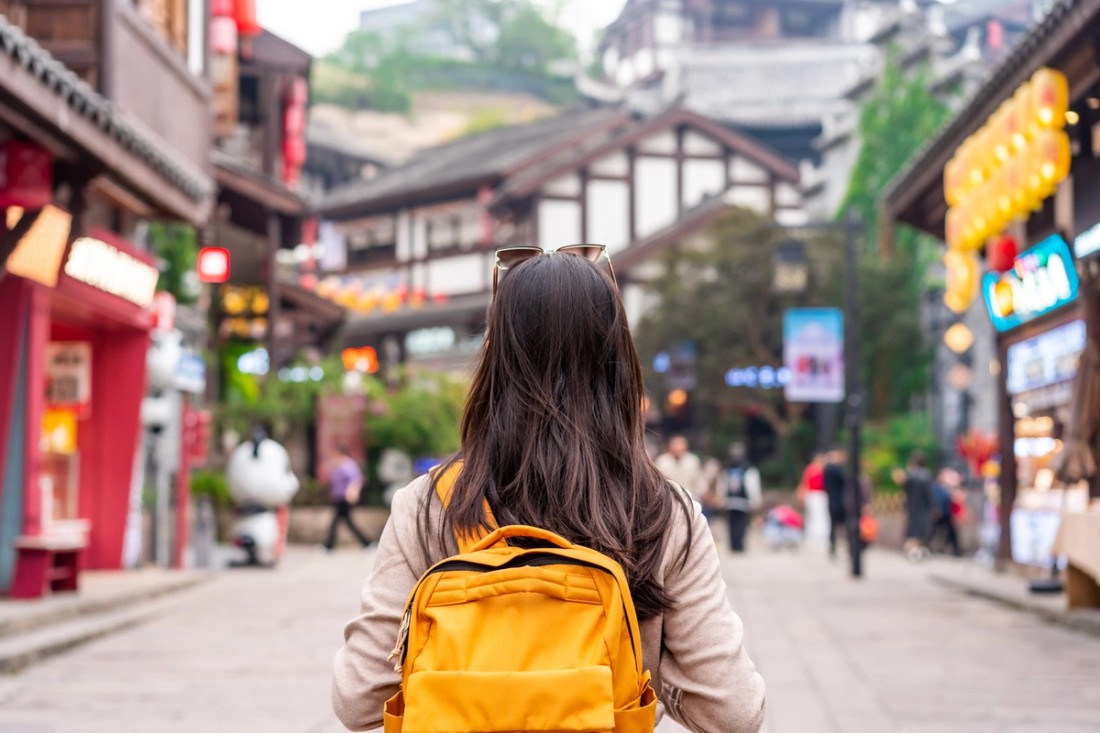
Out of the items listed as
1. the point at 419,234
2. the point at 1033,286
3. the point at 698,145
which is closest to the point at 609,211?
the point at 698,145

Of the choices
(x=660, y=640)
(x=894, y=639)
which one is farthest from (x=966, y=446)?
(x=660, y=640)

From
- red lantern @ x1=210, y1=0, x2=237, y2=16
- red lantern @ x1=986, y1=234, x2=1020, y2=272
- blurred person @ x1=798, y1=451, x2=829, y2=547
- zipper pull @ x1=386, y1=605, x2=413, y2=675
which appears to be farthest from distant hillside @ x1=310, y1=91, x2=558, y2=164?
zipper pull @ x1=386, y1=605, x2=413, y2=675

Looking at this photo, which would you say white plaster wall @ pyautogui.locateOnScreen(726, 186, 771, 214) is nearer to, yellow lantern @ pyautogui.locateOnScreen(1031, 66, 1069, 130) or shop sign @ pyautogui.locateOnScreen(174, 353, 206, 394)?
shop sign @ pyautogui.locateOnScreen(174, 353, 206, 394)

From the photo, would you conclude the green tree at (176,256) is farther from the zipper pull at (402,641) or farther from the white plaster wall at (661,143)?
the white plaster wall at (661,143)

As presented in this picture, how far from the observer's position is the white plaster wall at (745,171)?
132 feet

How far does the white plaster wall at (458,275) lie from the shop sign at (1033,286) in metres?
21.2

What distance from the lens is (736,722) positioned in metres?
2.68

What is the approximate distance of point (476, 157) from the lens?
45.2 metres

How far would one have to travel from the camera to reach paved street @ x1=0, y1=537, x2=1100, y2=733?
802 cm

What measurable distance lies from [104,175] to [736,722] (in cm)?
1236

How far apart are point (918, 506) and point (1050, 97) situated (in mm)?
12363

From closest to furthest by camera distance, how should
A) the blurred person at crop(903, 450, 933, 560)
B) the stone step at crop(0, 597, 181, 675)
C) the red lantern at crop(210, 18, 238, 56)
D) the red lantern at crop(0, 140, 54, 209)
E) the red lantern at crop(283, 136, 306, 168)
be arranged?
the stone step at crop(0, 597, 181, 675) → the red lantern at crop(0, 140, 54, 209) → the red lantern at crop(210, 18, 238, 56) → the blurred person at crop(903, 450, 933, 560) → the red lantern at crop(283, 136, 306, 168)

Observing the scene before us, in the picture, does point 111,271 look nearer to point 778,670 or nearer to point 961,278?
point 778,670

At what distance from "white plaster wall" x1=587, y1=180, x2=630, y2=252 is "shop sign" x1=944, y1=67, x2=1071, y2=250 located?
68.7 feet
